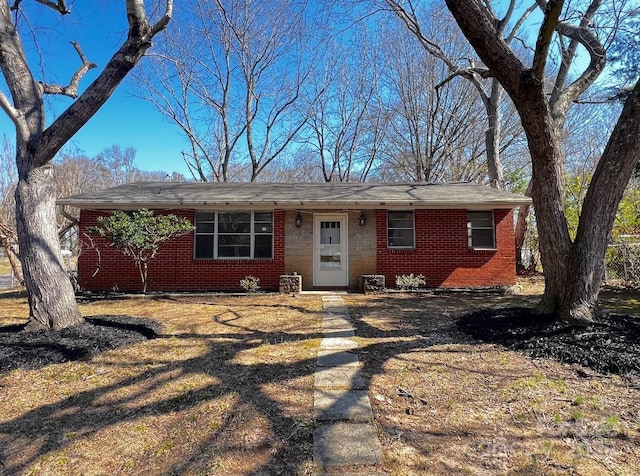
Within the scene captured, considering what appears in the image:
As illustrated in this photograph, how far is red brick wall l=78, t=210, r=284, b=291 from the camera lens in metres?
9.86

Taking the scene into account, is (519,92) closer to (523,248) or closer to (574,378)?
Answer: (574,378)

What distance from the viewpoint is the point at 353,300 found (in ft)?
27.9

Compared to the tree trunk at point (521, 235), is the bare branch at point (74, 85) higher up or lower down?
higher up

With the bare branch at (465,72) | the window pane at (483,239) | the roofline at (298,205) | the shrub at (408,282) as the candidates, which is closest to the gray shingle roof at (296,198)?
the roofline at (298,205)

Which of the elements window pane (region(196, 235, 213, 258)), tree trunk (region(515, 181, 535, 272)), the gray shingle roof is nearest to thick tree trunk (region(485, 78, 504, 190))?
tree trunk (region(515, 181, 535, 272))

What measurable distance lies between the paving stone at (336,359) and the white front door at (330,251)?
5.82 m

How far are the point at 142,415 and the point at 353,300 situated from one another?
6.12 metres

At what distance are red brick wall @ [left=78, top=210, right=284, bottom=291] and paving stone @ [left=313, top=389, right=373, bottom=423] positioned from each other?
702cm

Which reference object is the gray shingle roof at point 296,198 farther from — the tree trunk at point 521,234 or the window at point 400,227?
the tree trunk at point 521,234

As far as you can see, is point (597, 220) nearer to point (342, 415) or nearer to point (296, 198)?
point (342, 415)

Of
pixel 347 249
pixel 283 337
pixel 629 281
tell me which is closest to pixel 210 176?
pixel 347 249

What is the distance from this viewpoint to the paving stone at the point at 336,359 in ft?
12.7

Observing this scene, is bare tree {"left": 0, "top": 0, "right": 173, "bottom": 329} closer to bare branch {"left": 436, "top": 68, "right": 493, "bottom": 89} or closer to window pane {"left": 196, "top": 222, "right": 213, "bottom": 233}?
window pane {"left": 196, "top": 222, "right": 213, "bottom": 233}

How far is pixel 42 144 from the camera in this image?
491cm
